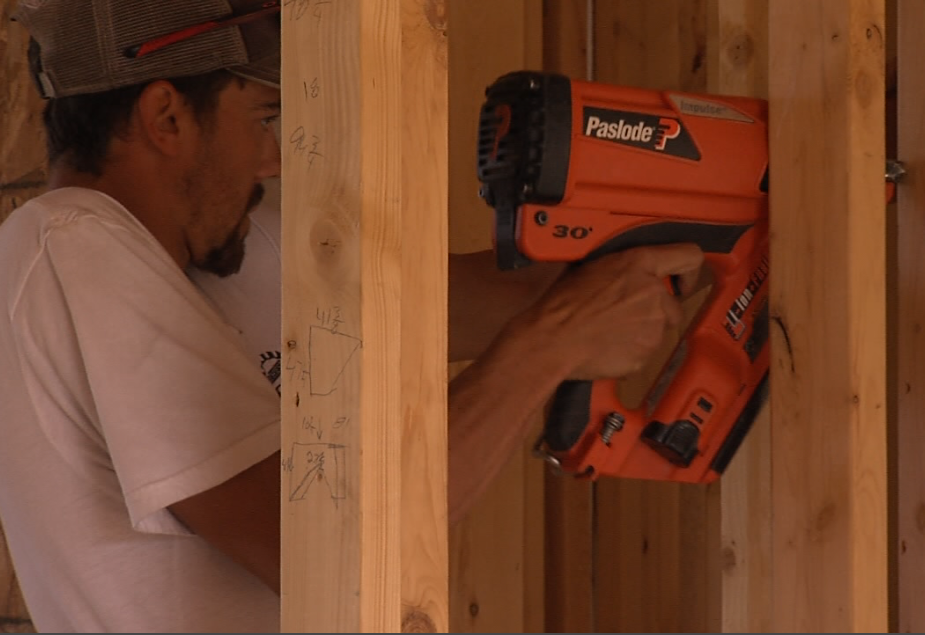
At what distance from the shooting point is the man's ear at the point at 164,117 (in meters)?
1.40

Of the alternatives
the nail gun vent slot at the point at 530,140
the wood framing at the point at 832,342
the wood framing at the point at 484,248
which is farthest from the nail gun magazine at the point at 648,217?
the wood framing at the point at 484,248

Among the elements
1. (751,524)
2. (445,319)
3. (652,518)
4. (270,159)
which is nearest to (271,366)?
(270,159)

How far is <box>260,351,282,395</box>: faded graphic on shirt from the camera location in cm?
147

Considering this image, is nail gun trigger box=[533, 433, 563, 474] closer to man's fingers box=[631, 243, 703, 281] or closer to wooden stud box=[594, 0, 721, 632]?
A: man's fingers box=[631, 243, 703, 281]

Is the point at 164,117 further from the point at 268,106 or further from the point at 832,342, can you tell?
the point at 832,342

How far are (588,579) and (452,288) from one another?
3.39ft

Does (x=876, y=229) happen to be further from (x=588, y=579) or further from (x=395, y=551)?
(x=588, y=579)

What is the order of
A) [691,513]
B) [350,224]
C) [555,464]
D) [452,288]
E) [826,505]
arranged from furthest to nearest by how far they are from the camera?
1. [691,513]
2. [452,288]
3. [555,464]
4. [826,505]
5. [350,224]

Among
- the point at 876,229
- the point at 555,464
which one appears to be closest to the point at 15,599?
the point at 555,464

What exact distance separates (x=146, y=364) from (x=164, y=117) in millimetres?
394

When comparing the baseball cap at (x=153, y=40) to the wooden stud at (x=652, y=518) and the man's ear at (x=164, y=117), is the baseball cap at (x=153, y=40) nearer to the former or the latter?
the man's ear at (x=164, y=117)

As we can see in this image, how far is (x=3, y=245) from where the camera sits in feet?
4.11

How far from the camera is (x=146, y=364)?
1.16 meters

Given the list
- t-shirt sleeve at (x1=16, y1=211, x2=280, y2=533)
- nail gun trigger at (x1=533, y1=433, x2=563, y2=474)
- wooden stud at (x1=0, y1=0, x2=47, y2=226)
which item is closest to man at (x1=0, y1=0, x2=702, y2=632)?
t-shirt sleeve at (x1=16, y1=211, x2=280, y2=533)
